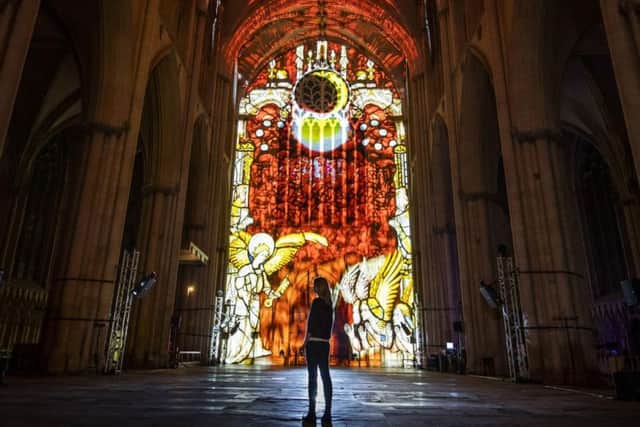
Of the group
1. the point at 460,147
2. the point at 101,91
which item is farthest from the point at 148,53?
the point at 460,147

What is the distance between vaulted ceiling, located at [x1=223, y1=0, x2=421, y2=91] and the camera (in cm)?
2295

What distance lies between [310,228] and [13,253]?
1272cm

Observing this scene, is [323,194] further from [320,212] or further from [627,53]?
[627,53]

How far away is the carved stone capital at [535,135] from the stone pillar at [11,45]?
950 centimetres

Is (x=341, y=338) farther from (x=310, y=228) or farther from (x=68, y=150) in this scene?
(x=68, y=150)

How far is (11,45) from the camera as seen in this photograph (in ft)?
21.6

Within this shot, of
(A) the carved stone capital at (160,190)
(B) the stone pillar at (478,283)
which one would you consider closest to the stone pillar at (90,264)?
(A) the carved stone capital at (160,190)

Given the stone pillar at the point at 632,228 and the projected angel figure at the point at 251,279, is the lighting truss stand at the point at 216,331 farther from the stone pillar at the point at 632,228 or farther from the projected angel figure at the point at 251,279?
the stone pillar at the point at 632,228

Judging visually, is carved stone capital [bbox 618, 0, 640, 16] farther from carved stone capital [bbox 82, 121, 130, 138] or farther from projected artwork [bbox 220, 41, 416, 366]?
projected artwork [bbox 220, 41, 416, 366]

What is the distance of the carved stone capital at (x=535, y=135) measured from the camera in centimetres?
1051

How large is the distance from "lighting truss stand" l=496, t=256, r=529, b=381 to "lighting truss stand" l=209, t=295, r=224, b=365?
12455 millimetres

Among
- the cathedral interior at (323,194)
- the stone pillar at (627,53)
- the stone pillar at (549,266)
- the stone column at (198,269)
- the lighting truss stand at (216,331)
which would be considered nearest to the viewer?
the stone pillar at (627,53)

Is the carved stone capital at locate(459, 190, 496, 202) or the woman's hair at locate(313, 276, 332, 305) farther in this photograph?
the carved stone capital at locate(459, 190, 496, 202)

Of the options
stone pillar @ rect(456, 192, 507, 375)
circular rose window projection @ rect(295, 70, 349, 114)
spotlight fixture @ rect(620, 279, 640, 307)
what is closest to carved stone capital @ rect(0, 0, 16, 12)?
spotlight fixture @ rect(620, 279, 640, 307)
